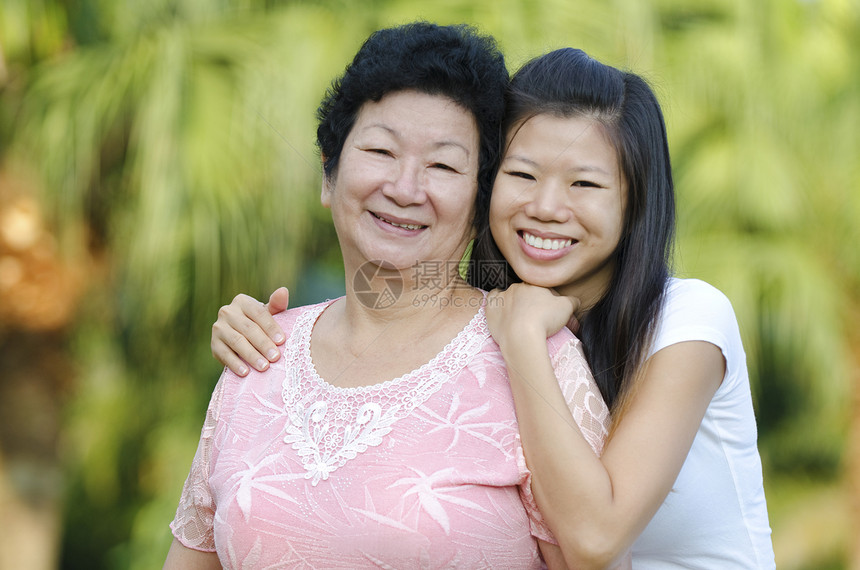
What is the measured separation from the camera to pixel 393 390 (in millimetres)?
1450

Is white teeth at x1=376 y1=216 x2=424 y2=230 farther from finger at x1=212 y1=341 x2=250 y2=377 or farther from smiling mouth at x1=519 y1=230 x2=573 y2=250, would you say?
finger at x1=212 y1=341 x2=250 y2=377

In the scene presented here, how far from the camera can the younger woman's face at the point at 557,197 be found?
1.55m

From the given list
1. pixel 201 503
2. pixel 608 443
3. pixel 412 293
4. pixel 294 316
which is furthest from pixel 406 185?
pixel 201 503

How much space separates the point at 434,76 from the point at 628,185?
16.7 inches

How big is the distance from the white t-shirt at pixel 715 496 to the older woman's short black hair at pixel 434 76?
455mm

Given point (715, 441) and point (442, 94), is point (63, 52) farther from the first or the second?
point (715, 441)

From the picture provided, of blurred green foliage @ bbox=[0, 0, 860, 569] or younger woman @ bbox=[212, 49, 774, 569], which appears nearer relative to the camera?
younger woman @ bbox=[212, 49, 774, 569]

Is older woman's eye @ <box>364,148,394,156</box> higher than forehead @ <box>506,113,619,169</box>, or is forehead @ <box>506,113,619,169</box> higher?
forehead @ <box>506,113,619,169</box>

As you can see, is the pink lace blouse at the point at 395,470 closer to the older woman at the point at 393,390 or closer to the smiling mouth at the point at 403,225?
the older woman at the point at 393,390

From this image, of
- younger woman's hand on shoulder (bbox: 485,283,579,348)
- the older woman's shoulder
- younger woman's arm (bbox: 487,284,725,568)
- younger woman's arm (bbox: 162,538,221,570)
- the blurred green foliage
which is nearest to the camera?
younger woman's arm (bbox: 487,284,725,568)

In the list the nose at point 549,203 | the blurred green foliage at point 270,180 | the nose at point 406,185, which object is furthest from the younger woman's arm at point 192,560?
the blurred green foliage at point 270,180

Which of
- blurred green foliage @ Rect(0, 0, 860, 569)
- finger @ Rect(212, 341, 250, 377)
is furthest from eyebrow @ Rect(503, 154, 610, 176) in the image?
blurred green foliage @ Rect(0, 0, 860, 569)

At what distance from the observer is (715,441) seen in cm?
163

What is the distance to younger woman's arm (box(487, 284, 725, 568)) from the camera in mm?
1263
